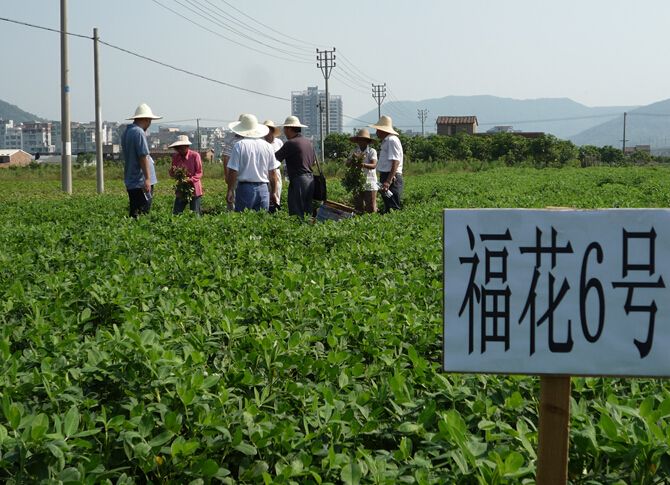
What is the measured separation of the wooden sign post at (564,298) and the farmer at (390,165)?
897 centimetres

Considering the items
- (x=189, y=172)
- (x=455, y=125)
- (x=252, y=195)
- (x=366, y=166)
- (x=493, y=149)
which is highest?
(x=455, y=125)

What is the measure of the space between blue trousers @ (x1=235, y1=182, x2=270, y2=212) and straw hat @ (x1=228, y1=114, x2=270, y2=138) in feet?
2.24

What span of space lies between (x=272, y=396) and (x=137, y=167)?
7035 mm

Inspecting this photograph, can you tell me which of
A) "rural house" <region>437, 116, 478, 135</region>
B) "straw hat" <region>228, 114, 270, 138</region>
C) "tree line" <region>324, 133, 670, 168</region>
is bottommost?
"straw hat" <region>228, 114, 270, 138</region>

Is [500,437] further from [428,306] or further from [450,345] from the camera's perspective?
[428,306]

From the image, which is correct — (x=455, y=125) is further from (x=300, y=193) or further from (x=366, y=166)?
(x=300, y=193)

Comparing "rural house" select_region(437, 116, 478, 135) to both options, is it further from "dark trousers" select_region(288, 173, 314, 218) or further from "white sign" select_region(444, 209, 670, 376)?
"white sign" select_region(444, 209, 670, 376)

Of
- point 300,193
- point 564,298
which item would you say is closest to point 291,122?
point 300,193

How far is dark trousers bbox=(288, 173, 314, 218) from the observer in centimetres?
1006

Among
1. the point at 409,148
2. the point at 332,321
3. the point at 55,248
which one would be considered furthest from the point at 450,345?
the point at 409,148

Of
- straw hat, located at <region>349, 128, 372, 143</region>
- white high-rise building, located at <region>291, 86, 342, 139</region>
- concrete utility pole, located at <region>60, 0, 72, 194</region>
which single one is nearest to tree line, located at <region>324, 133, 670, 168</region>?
concrete utility pole, located at <region>60, 0, 72, 194</region>

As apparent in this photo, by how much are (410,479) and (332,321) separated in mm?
1497

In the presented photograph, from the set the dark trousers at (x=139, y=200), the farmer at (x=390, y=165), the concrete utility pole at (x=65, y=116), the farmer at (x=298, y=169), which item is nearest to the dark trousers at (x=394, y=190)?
the farmer at (x=390, y=165)

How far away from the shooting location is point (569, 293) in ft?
6.73
